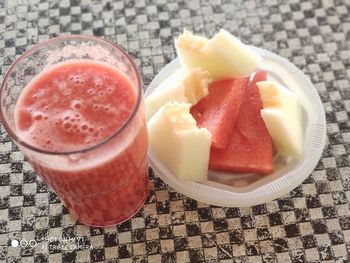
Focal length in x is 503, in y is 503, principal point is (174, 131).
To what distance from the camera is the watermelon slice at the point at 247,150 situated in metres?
1.00

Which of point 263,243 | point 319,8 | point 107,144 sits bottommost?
point 263,243

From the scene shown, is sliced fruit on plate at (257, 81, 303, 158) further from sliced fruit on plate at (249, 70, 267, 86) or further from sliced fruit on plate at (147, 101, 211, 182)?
sliced fruit on plate at (147, 101, 211, 182)

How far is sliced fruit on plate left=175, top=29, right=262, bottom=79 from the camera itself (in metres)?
1.02

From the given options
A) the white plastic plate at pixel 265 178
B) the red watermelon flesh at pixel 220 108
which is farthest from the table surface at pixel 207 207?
the red watermelon flesh at pixel 220 108

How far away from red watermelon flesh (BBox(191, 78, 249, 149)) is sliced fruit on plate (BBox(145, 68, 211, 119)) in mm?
19

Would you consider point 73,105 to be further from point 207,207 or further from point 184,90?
point 207,207

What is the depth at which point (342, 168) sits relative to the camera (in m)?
1.08

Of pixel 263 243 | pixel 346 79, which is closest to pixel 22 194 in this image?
pixel 263 243

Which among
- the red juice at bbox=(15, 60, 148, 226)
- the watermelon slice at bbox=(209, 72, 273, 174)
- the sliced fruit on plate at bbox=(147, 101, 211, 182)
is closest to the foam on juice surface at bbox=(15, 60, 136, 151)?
the red juice at bbox=(15, 60, 148, 226)

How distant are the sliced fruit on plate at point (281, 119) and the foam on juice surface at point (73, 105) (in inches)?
11.2

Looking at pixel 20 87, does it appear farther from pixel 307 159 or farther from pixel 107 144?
pixel 307 159

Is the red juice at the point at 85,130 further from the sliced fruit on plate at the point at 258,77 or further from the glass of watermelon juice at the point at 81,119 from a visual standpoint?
the sliced fruit on plate at the point at 258,77

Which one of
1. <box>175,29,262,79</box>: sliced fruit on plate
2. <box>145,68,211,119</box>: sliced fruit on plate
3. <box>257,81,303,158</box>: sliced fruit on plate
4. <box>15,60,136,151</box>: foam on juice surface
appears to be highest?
<box>15,60,136,151</box>: foam on juice surface

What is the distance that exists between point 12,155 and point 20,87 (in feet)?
0.85
